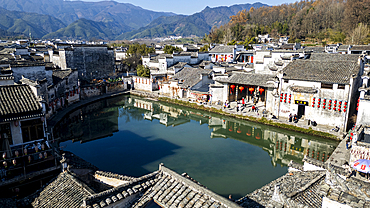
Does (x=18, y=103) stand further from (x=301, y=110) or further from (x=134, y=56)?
(x=134, y=56)

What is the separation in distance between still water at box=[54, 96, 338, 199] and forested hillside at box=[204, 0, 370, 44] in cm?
3099


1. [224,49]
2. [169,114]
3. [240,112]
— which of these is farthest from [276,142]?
[224,49]

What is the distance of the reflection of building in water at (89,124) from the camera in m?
15.5

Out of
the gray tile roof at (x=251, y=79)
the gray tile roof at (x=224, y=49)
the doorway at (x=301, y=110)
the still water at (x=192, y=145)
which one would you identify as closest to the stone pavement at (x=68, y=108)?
the still water at (x=192, y=145)

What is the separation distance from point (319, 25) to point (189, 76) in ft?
119

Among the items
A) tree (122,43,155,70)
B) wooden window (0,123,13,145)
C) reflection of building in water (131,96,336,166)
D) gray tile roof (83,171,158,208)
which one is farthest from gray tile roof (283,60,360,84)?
tree (122,43,155,70)

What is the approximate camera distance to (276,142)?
47.8ft

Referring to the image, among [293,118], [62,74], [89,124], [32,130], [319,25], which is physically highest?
[319,25]

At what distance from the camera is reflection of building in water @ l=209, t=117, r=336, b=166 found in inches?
→ 503

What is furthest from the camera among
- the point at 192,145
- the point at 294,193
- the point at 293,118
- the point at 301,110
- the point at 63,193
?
the point at 301,110

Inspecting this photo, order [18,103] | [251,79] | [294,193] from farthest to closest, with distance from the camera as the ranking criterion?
[251,79], [18,103], [294,193]

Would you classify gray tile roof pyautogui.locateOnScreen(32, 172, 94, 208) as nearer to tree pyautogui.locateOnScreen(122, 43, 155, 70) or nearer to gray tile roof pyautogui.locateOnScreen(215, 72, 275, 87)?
gray tile roof pyautogui.locateOnScreen(215, 72, 275, 87)

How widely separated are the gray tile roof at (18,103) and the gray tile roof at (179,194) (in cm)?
650

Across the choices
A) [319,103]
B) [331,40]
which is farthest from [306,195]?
[331,40]
